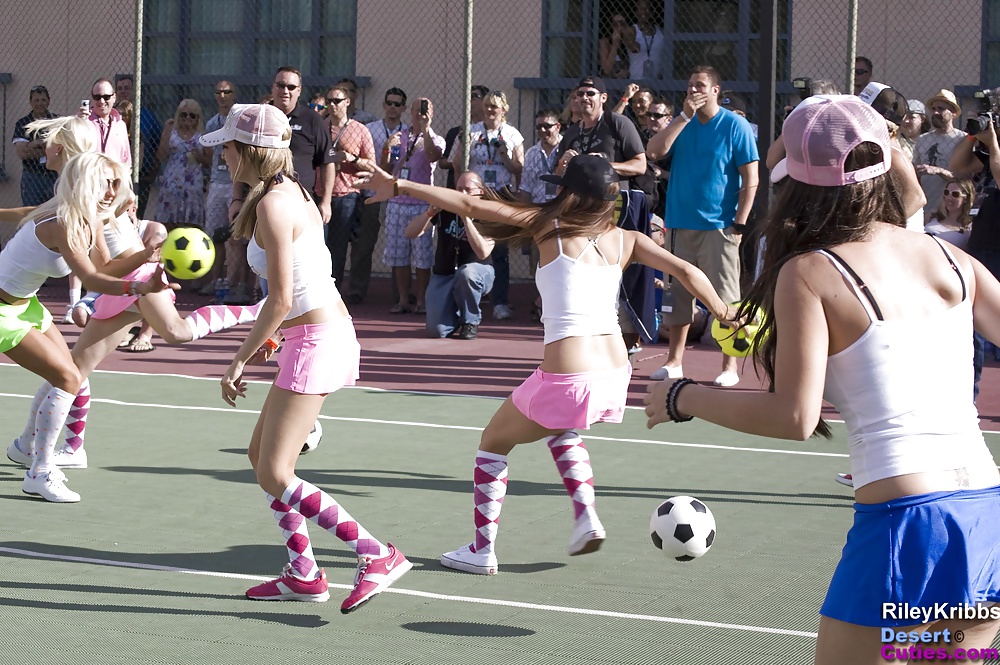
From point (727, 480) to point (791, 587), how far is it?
2103mm

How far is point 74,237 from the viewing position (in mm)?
6988

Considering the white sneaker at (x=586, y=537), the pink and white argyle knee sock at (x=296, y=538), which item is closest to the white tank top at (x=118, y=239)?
the pink and white argyle knee sock at (x=296, y=538)

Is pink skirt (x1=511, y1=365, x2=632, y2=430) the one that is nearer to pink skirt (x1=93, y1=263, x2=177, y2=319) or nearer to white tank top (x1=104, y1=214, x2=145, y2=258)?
pink skirt (x1=93, y1=263, x2=177, y2=319)

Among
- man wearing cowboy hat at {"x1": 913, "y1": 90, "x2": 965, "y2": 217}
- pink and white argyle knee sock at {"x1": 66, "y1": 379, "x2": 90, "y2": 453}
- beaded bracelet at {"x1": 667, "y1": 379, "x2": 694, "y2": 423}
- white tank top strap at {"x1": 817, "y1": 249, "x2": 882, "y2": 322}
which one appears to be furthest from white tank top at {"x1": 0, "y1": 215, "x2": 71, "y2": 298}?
man wearing cowboy hat at {"x1": 913, "y1": 90, "x2": 965, "y2": 217}

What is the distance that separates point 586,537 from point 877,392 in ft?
9.98

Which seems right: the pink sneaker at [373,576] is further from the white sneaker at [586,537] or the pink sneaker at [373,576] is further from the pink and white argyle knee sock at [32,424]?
the pink and white argyle knee sock at [32,424]

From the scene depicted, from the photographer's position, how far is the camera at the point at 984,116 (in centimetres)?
917

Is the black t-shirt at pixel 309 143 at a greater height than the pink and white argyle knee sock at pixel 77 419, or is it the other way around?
the black t-shirt at pixel 309 143

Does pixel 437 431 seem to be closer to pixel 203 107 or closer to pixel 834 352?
pixel 834 352

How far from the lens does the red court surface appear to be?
36.7ft

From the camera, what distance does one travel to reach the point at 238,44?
1898 centimetres

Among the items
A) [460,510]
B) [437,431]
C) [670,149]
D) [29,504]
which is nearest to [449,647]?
[460,510]

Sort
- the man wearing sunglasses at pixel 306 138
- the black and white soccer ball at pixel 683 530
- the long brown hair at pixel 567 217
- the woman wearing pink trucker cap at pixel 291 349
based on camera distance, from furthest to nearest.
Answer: the man wearing sunglasses at pixel 306 138
the long brown hair at pixel 567 217
the woman wearing pink trucker cap at pixel 291 349
the black and white soccer ball at pixel 683 530

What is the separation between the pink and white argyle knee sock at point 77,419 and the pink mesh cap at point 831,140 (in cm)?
549
